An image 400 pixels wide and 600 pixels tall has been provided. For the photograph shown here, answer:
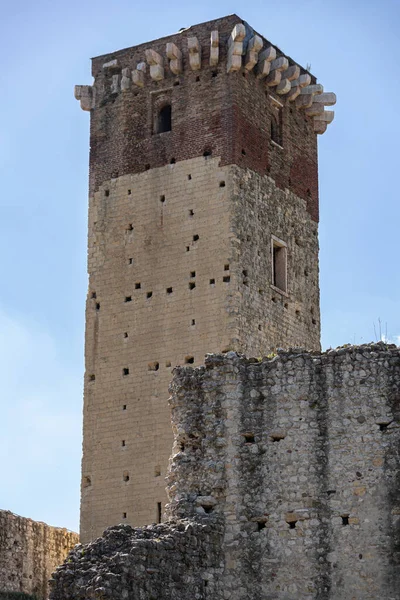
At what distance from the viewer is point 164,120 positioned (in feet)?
125

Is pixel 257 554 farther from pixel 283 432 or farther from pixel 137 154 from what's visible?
pixel 137 154

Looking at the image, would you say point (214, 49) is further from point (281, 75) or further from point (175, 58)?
point (281, 75)

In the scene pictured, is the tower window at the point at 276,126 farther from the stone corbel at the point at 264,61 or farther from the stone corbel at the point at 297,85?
the stone corbel at the point at 264,61

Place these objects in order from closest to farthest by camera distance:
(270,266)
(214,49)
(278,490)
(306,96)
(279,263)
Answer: (278,490) → (270,266) → (214,49) → (279,263) → (306,96)

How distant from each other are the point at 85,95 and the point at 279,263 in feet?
21.8

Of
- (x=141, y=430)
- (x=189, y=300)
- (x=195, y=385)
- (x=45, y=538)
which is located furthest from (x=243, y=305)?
(x=195, y=385)

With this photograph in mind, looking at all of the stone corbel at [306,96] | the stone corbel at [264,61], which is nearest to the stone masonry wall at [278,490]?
the stone corbel at [264,61]

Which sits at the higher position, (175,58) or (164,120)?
(175,58)

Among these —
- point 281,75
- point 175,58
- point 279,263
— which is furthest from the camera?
point 281,75

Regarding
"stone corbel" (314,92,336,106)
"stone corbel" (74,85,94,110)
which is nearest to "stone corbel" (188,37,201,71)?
"stone corbel" (74,85,94,110)

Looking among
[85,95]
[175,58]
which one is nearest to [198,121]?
[175,58]

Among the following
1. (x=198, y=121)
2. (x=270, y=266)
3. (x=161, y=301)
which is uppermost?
(x=198, y=121)

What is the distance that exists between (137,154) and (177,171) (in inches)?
54.3

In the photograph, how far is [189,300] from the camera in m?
35.6
